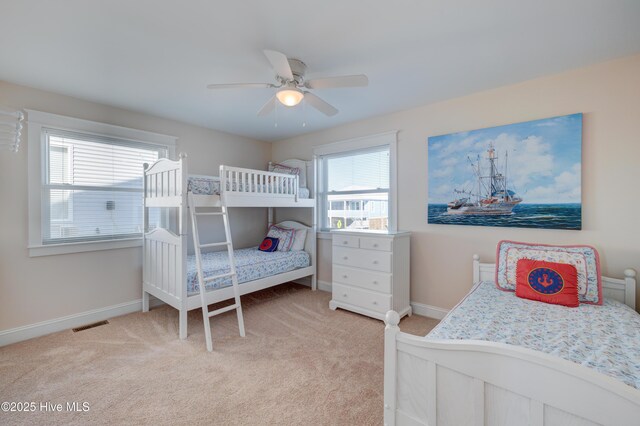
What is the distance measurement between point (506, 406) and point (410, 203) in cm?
253

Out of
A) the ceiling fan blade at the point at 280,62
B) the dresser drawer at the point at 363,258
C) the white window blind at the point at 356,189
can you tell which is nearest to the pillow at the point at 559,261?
the dresser drawer at the point at 363,258

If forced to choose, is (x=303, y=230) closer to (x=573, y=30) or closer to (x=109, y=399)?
(x=109, y=399)

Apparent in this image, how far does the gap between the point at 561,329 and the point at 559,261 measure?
86 centimetres

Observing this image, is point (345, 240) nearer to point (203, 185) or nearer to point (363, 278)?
Answer: point (363, 278)

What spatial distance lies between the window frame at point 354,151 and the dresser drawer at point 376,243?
24cm

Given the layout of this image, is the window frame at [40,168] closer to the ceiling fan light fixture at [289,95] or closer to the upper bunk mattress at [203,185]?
the upper bunk mattress at [203,185]

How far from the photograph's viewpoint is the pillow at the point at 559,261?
2.02 meters

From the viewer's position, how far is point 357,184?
399 centimetres

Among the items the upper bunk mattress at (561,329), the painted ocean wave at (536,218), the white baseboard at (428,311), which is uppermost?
the painted ocean wave at (536,218)

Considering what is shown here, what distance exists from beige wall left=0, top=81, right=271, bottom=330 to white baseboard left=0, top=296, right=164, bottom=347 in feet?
0.16

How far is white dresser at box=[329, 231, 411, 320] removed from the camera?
3.04m

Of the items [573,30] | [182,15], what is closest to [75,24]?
[182,15]

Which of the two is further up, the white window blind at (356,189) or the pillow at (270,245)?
the white window blind at (356,189)

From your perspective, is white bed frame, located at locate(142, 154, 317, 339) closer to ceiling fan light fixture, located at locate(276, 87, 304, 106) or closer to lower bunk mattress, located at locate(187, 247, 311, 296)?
lower bunk mattress, located at locate(187, 247, 311, 296)
